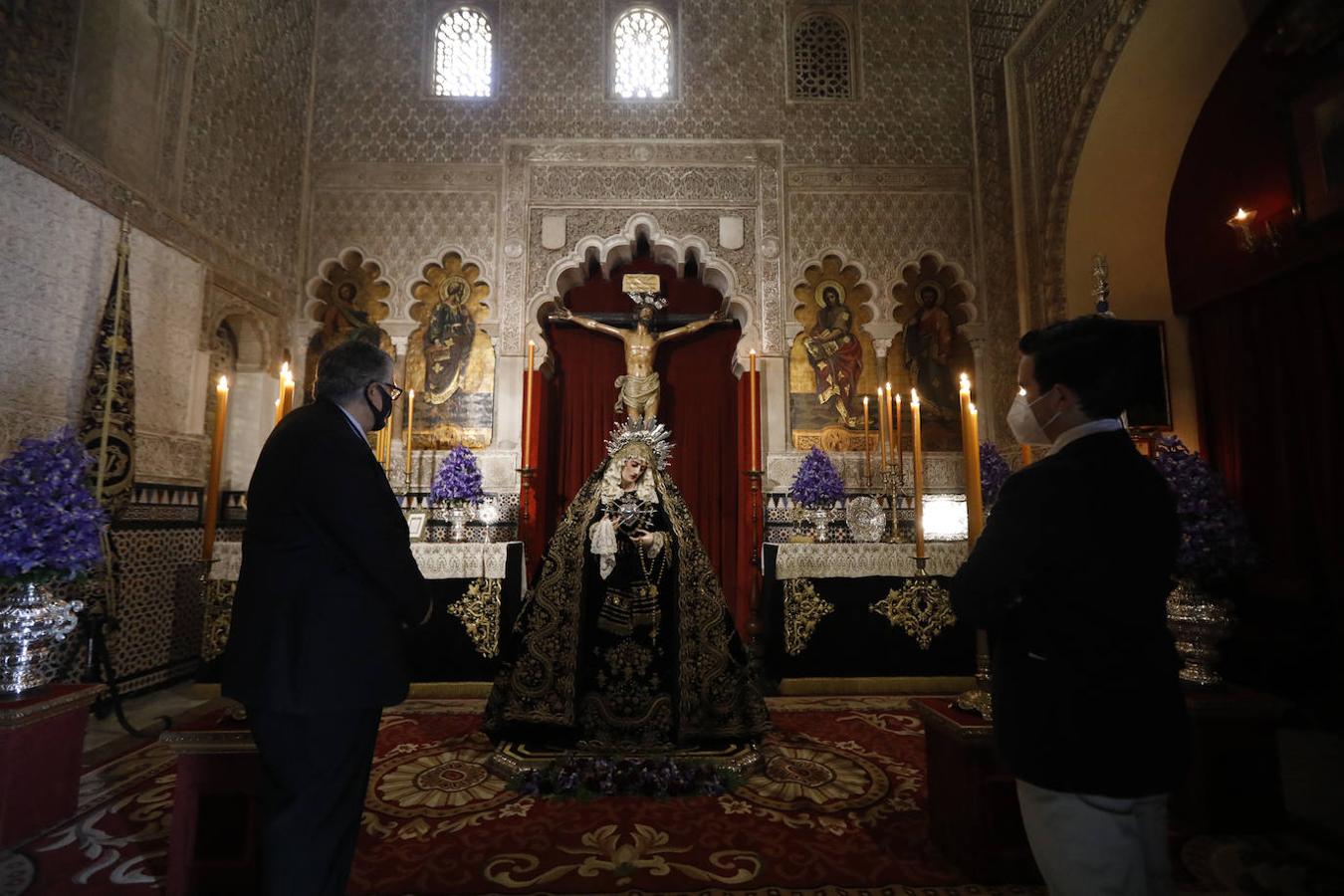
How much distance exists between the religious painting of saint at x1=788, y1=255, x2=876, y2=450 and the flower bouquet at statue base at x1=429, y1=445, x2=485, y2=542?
12.3ft

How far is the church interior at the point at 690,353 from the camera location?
3.06 metres

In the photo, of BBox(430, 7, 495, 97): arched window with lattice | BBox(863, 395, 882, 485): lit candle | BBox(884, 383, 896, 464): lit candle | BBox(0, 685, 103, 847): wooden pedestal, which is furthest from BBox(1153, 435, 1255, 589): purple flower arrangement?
BBox(430, 7, 495, 97): arched window with lattice

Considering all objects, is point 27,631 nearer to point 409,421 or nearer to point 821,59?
point 409,421

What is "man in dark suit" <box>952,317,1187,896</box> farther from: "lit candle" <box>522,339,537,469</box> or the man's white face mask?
"lit candle" <box>522,339,537,469</box>

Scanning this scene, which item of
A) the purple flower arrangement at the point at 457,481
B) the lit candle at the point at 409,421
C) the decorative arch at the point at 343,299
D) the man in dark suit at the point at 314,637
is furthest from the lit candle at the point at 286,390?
the decorative arch at the point at 343,299

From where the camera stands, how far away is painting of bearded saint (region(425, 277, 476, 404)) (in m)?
7.73

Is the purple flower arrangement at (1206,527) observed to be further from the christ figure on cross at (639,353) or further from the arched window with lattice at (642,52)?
the arched window with lattice at (642,52)

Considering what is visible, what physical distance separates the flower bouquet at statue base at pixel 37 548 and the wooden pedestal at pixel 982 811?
15.1ft

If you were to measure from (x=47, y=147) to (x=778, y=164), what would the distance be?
7.04 meters

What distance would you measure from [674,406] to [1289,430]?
586 cm

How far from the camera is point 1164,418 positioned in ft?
19.4

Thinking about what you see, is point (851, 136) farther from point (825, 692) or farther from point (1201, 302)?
point (825, 692)

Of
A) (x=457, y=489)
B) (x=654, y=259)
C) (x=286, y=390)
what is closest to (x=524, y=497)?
(x=457, y=489)

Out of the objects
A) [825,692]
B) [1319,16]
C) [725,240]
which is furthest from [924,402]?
[1319,16]
